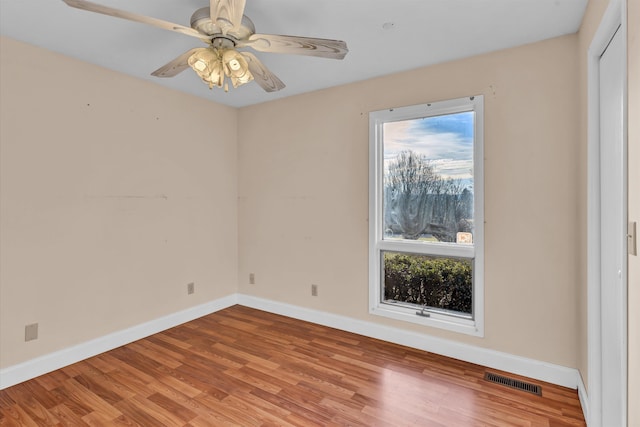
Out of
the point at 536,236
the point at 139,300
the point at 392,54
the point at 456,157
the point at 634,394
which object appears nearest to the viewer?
the point at 634,394

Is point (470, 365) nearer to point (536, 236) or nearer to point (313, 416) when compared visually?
point (536, 236)

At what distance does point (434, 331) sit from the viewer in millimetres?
2898

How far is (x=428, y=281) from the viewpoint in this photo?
3.05 m

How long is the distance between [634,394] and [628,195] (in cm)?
70

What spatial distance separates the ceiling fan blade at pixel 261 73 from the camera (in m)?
1.96

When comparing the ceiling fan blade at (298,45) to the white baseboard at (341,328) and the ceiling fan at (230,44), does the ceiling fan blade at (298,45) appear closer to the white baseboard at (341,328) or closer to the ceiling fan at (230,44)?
the ceiling fan at (230,44)

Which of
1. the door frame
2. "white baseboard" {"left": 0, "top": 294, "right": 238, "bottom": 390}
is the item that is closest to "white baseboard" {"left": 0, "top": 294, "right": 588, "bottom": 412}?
"white baseboard" {"left": 0, "top": 294, "right": 238, "bottom": 390}

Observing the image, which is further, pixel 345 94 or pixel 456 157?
pixel 345 94

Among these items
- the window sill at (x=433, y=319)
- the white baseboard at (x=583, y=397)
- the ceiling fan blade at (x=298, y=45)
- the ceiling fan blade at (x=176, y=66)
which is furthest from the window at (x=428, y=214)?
the ceiling fan blade at (x=176, y=66)

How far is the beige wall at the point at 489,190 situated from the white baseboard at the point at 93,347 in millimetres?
Answer: 893

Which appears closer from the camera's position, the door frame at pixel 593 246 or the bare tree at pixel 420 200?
the door frame at pixel 593 246

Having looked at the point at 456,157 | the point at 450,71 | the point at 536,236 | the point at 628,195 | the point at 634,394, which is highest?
the point at 450,71

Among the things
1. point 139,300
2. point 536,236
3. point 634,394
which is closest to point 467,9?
point 536,236

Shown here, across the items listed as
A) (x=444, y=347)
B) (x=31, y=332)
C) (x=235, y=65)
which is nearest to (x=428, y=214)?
(x=444, y=347)
